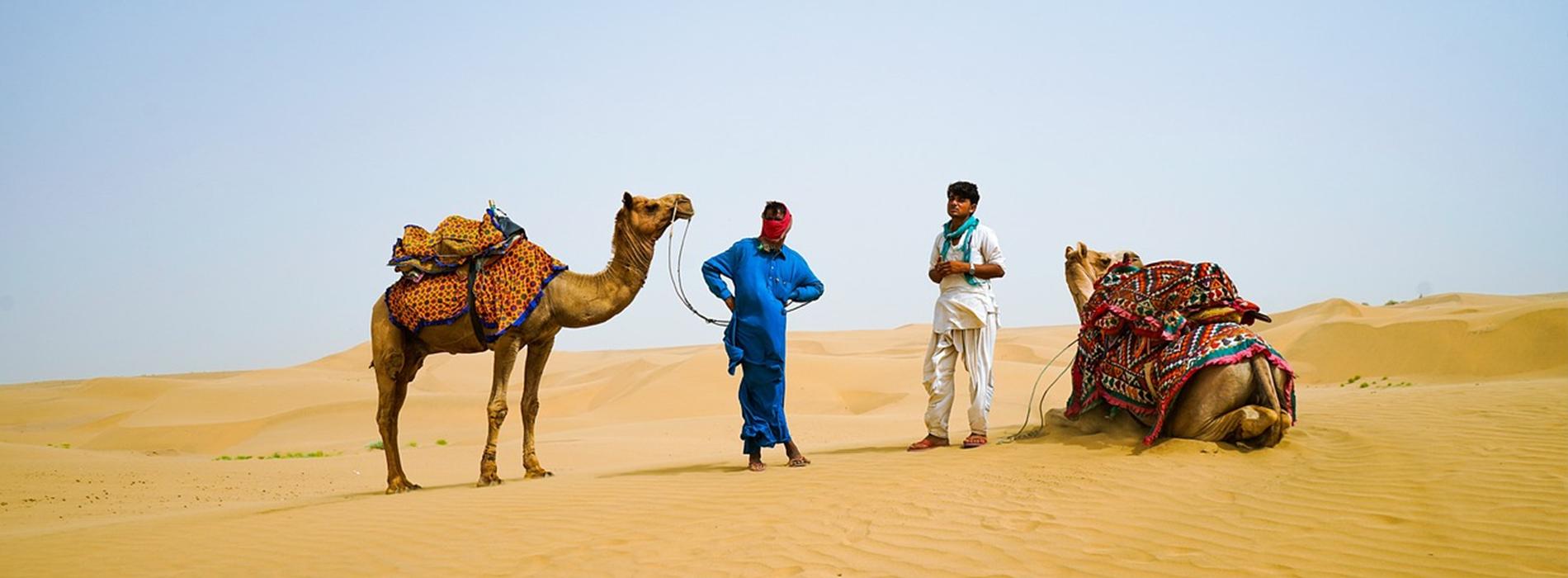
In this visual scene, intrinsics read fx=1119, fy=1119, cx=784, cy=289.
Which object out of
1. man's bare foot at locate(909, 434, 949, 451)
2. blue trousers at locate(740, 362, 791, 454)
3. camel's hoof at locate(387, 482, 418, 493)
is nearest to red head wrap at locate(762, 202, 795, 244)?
blue trousers at locate(740, 362, 791, 454)

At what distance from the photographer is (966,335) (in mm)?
8977

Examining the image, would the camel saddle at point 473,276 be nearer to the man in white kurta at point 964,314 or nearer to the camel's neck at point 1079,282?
the man in white kurta at point 964,314

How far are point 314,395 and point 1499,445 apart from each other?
30723 mm

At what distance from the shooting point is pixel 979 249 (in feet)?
29.8

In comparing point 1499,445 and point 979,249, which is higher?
point 979,249

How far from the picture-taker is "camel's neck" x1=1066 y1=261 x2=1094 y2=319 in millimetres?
9609

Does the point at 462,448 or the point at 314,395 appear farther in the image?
the point at 314,395

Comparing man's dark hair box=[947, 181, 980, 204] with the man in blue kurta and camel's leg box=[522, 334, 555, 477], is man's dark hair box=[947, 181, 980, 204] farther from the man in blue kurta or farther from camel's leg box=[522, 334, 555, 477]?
camel's leg box=[522, 334, 555, 477]

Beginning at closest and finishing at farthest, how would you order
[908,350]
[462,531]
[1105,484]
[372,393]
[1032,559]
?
[1032,559] → [1105,484] → [462,531] → [372,393] → [908,350]

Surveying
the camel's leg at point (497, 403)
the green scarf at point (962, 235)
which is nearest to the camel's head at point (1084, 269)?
the green scarf at point (962, 235)

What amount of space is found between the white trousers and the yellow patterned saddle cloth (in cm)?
395

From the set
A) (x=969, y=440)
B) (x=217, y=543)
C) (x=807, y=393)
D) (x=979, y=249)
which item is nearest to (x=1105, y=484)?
(x=969, y=440)

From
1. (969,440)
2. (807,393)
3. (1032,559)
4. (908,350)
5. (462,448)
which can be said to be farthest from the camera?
(908,350)

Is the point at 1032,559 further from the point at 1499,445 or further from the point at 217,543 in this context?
the point at 217,543
